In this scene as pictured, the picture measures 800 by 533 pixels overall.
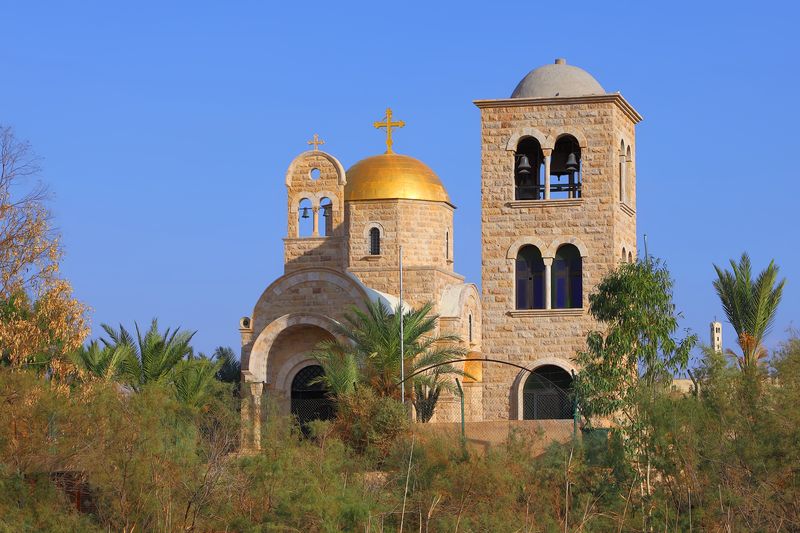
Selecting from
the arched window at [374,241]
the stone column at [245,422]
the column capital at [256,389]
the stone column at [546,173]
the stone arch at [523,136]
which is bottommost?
the stone column at [245,422]

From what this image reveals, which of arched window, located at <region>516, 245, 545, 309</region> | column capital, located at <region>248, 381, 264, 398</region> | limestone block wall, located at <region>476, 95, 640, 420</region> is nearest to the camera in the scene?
column capital, located at <region>248, 381, 264, 398</region>

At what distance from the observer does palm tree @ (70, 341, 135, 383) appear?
101 feet

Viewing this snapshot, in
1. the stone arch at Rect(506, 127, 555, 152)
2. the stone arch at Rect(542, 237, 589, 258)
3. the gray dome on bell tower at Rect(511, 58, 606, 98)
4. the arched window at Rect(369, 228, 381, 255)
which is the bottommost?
the stone arch at Rect(542, 237, 589, 258)

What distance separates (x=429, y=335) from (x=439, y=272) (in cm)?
265

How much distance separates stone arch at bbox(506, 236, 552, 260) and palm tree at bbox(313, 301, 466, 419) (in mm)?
2178

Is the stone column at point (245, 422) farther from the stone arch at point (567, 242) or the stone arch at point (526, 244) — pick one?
the stone arch at point (567, 242)

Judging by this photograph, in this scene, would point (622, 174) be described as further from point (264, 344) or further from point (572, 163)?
point (264, 344)

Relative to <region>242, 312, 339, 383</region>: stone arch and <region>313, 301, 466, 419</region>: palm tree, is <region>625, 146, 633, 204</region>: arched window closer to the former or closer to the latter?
<region>313, 301, 466, 419</region>: palm tree

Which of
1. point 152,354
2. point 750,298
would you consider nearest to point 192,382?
point 152,354

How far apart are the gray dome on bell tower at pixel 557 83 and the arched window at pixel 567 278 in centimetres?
329

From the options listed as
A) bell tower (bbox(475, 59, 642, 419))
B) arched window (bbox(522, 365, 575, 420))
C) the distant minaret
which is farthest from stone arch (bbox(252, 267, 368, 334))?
the distant minaret

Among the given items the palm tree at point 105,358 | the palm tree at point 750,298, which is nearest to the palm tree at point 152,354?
the palm tree at point 105,358

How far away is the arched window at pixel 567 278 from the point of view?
107 feet

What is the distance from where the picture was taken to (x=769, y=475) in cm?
2028
